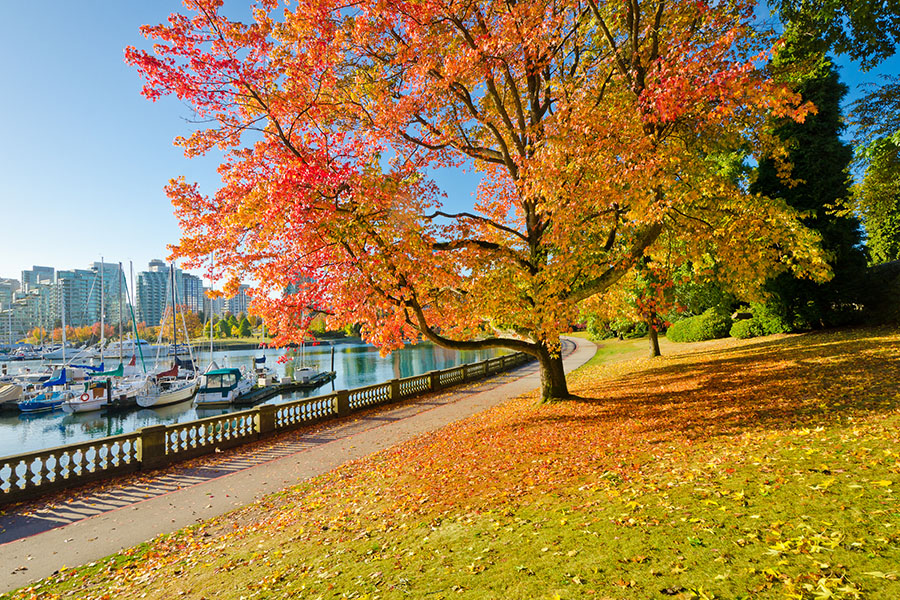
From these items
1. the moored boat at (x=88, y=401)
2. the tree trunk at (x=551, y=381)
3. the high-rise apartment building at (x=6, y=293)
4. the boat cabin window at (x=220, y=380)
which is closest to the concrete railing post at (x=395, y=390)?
the tree trunk at (x=551, y=381)

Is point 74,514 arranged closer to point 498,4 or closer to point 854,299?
point 498,4

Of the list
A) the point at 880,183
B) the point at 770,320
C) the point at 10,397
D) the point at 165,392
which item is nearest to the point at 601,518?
the point at 880,183

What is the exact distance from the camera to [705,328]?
29625 mm

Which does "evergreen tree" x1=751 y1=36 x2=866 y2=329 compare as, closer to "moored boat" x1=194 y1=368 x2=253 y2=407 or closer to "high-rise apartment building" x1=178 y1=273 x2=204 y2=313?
"moored boat" x1=194 y1=368 x2=253 y2=407

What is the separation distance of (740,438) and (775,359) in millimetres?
10034

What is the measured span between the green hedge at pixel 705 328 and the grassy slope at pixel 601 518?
1950 cm

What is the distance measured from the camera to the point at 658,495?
5391 millimetres

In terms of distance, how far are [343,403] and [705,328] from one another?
26.0 metres

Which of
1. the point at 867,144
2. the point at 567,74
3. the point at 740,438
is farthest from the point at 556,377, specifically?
the point at 867,144

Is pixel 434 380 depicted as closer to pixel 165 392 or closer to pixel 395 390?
pixel 395 390

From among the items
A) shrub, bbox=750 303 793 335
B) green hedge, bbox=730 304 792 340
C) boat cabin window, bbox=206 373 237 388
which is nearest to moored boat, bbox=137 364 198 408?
boat cabin window, bbox=206 373 237 388

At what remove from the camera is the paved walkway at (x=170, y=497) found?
7.12 meters

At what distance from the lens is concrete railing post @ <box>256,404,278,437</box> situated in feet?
46.8

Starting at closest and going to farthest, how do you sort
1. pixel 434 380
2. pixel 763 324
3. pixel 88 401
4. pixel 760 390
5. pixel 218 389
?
pixel 760 390 < pixel 434 380 < pixel 763 324 < pixel 88 401 < pixel 218 389
